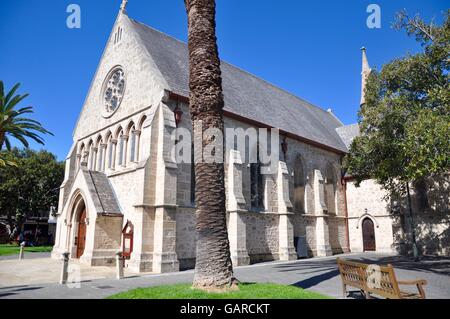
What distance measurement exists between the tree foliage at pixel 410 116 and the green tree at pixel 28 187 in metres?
33.4

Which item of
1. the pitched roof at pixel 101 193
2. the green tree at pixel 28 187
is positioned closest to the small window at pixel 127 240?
the pitched roof at pixel 101 193

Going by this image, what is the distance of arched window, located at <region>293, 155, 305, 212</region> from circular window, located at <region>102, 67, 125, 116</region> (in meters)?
12.9

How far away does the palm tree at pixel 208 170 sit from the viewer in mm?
7860

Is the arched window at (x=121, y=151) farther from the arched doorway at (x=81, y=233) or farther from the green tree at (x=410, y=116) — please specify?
the green tree at (x=410, y=116)

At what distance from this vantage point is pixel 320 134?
28.3 metres

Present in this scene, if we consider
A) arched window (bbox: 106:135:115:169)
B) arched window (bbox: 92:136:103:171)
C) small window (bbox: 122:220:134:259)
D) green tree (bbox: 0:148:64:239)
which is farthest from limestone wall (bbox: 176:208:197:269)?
green tree (bbox: 0:148:64:239)

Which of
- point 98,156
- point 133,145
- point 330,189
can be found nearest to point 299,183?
point 330,189

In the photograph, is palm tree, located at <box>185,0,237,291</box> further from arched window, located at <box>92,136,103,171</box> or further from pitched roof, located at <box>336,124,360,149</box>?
pitched roof, located at <box>336,124,360,149</box>

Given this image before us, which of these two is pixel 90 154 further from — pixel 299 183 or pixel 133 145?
pixel 299 183

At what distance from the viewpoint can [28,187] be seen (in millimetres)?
36500

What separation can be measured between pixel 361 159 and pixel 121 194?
13.0 metres

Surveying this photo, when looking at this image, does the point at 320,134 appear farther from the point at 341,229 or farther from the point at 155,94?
the point at 155,94

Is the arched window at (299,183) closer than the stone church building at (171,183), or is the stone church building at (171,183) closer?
the stone church building at (171,183)

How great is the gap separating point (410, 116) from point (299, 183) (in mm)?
10762
